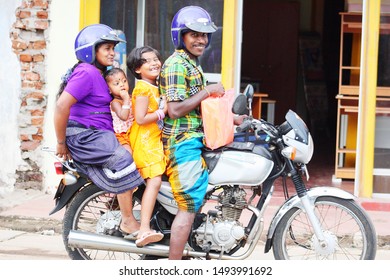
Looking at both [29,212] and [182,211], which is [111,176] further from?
[29,212]

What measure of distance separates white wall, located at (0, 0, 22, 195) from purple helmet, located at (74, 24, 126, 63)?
3515mm

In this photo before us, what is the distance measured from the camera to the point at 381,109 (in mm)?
9469

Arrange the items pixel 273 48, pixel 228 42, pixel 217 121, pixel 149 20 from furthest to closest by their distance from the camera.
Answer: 1. pixel 273 48
2. pixel 149 20
3. pixel 228 42
4. pixel 217 121

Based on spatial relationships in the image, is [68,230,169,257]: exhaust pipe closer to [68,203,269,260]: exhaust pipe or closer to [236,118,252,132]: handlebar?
[68,203,269,260]: exhaust pipe

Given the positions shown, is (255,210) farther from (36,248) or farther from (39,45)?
(39,45)

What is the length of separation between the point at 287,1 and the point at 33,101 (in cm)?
716

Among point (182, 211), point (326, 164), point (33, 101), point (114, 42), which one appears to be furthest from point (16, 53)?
point (326, 164)

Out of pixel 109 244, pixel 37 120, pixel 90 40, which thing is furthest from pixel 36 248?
pixel 90 40

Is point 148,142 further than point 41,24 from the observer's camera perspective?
No

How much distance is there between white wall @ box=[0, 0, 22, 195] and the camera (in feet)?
30.7

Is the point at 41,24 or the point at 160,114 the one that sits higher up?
the point at 41,24

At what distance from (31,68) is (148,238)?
4.02m

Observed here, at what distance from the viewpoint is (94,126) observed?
6.04 m

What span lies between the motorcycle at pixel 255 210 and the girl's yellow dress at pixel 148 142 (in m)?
0.16
